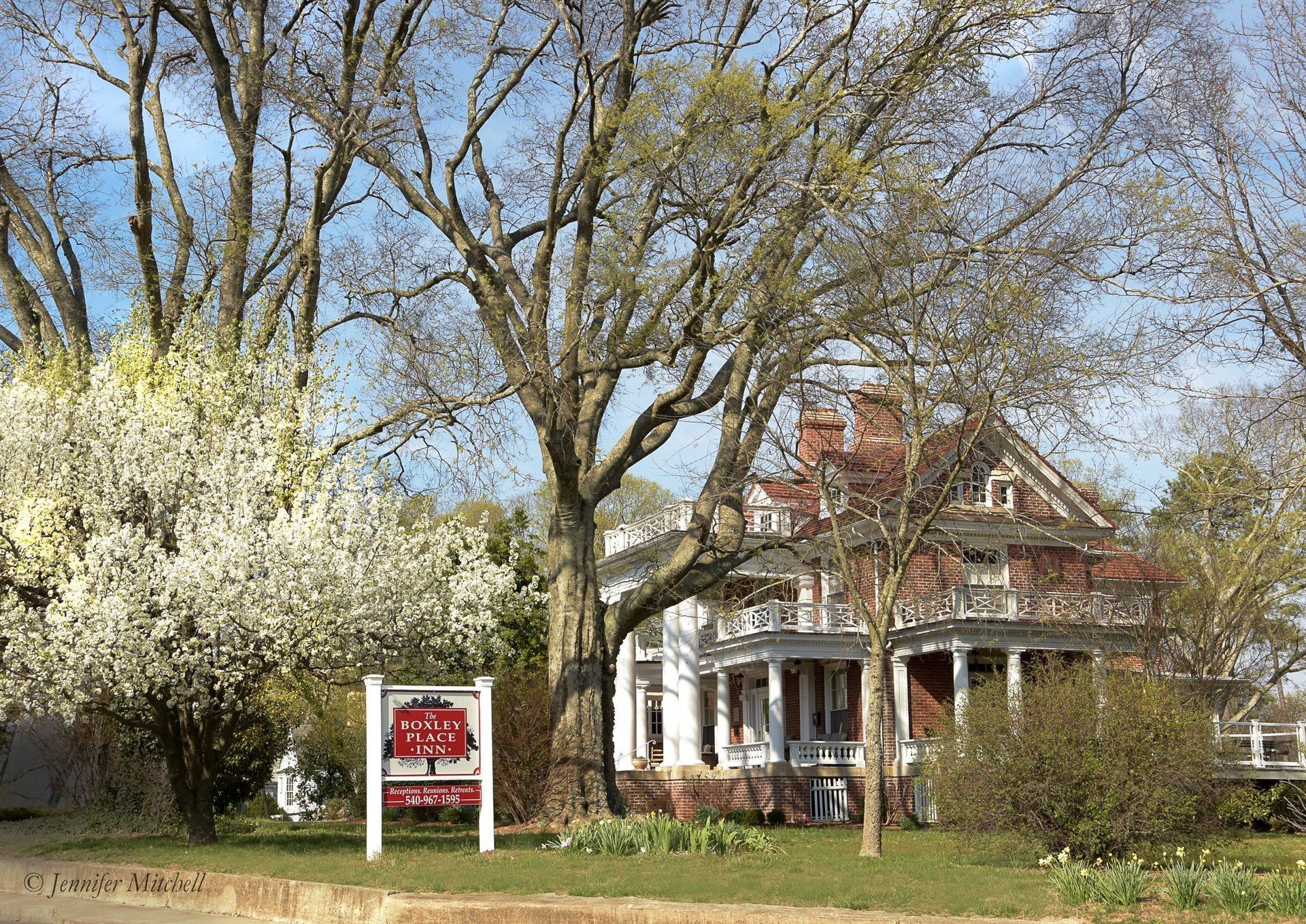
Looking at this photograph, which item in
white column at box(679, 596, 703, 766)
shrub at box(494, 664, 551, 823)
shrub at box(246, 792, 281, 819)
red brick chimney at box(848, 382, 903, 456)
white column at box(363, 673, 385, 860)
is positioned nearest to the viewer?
white column at box(363, 673, 385, 860)

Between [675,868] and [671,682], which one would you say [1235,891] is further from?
[671,682]

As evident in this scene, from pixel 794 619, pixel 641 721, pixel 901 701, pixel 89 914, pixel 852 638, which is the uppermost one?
pixel 794 619

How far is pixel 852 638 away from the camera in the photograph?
31.8 m

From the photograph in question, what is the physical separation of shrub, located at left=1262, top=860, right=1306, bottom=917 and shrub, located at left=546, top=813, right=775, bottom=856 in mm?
6115

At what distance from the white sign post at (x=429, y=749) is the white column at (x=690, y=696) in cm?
1692

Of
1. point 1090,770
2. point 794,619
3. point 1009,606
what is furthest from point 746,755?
point 1090,770

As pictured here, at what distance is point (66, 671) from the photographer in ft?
51.1

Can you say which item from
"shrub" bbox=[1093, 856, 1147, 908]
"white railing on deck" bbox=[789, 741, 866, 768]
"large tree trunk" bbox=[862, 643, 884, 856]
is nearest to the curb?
"shrub" bbox=[1093, 856, 1147, 908]

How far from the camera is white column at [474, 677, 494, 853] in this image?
51.9 ft

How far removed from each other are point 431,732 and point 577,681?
3.76 m

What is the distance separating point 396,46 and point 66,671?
11531 millimetres

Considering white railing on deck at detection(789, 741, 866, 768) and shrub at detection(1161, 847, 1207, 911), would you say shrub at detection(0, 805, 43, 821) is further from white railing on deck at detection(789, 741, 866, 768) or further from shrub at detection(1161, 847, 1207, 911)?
shrub at detection(1161, 847, 1207, 911)

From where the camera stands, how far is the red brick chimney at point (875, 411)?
16688mm

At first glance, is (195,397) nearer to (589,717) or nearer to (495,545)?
(589,717)
